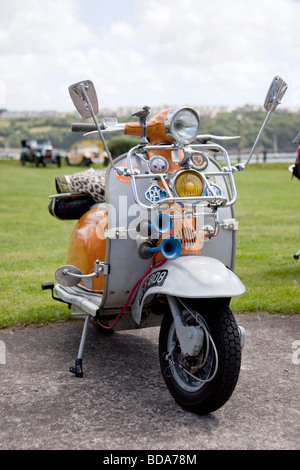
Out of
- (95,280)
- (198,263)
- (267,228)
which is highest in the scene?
(198,263)

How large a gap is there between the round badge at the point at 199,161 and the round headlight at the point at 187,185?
1.70 ft

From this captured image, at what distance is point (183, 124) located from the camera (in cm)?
339

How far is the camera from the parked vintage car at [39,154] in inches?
1346

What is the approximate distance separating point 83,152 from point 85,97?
30.4 meters

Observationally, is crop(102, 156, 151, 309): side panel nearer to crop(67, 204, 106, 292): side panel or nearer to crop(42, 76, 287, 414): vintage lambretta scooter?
crop(42, 76, 287, 414): vintage lambretta scooter

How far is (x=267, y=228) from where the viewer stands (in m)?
10.2

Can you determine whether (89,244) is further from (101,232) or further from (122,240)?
(122,240)

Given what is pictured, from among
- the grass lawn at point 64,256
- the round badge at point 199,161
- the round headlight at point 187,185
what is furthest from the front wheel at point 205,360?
the grass lawn at point 64,256

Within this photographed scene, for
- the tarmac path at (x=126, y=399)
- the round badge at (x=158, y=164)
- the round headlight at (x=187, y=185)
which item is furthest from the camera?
the round badge at (x=158, y=164)

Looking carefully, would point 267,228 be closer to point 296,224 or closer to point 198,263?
point 296,224

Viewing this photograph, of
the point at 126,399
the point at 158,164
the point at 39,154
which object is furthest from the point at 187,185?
the point at 39,154

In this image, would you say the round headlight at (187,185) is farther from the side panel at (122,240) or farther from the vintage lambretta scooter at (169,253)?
the side panel at (122,240)

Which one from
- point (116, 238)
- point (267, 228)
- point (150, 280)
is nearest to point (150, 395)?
point (150, 280)
